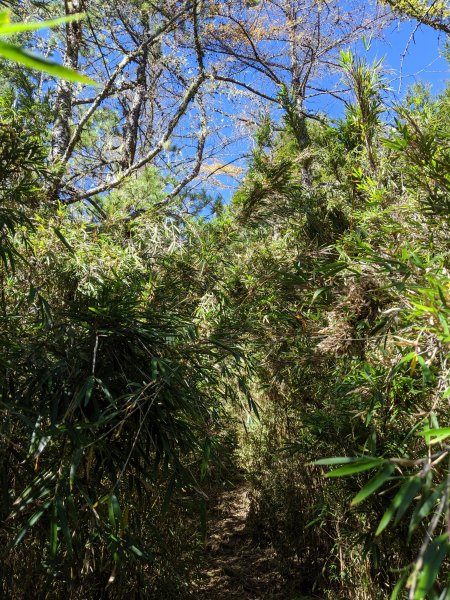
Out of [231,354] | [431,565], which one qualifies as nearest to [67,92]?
[231,354]

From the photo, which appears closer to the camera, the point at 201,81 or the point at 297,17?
the point at 201,81

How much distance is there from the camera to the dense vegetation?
4.83ft

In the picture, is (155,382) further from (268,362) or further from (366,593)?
(366,593)

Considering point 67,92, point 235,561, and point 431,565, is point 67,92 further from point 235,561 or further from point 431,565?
point 431,565

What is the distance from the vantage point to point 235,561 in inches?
141

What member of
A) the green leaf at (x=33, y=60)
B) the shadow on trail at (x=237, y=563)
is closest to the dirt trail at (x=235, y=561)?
the shadow on trail at (x=237, y=563)

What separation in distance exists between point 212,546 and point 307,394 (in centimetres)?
186

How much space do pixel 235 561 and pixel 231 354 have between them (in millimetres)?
2387

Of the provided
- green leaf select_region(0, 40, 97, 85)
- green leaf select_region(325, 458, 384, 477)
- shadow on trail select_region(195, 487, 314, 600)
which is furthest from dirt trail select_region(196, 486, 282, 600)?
green leaf select_region(0, 40, 97, 85)

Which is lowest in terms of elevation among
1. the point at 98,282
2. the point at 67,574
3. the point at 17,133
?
the point at 67,574

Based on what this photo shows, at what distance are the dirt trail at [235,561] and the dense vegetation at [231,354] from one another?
0.13m

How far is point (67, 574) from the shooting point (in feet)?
5.99

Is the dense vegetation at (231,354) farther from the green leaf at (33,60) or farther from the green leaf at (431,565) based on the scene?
the green leaf at (33,60)

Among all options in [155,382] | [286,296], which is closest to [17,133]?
[155,382]
